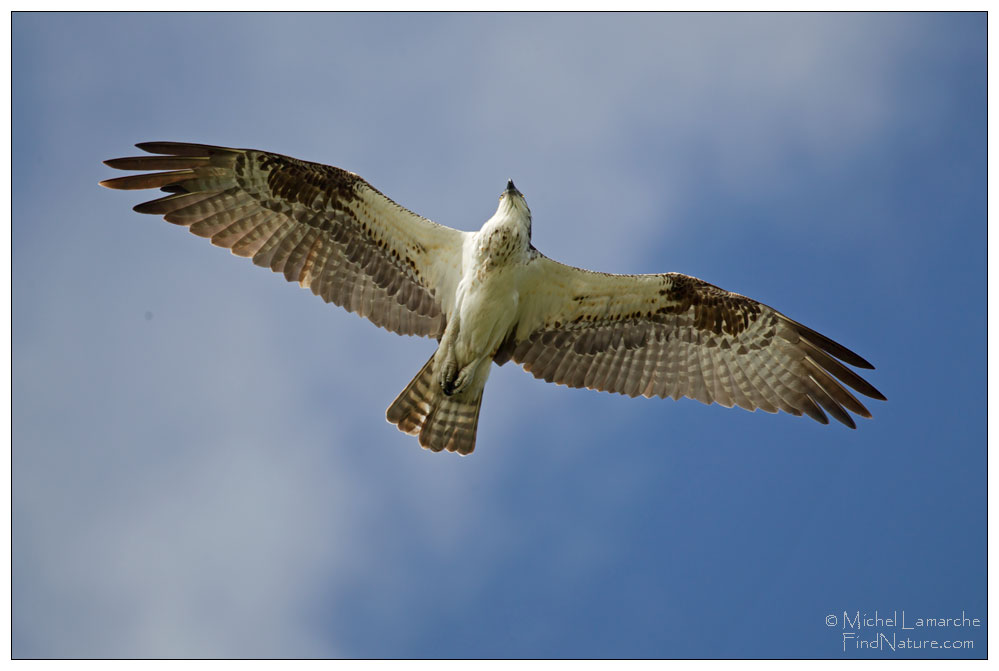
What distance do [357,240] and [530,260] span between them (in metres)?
1.92

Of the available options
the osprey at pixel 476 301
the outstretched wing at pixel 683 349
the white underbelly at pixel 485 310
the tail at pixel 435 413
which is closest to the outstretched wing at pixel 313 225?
the osprey at pixel 476 301

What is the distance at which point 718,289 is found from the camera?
33.0ft

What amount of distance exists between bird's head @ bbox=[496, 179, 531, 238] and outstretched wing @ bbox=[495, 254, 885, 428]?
1095 millimetres

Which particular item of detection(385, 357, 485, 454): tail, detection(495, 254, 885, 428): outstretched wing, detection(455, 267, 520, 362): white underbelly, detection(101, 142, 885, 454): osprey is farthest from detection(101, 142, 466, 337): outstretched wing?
detection(495, 254, 885, 428): outstretched wing

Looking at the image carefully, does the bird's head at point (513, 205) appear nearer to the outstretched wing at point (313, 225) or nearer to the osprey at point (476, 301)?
the osprey at point (476, 301)

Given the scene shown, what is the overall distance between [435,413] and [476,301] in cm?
140

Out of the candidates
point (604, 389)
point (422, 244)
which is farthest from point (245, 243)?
point (604, 389)

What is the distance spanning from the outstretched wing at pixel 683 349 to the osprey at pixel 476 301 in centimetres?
1

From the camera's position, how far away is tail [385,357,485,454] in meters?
9.95

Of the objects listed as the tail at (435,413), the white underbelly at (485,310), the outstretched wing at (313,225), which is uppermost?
the outstretched wing at (313,225)

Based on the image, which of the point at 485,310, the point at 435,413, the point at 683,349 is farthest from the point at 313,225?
the point at 683,349

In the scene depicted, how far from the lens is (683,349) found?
34.1 ft

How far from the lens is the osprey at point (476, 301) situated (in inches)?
377

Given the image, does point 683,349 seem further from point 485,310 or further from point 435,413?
point 435,413
